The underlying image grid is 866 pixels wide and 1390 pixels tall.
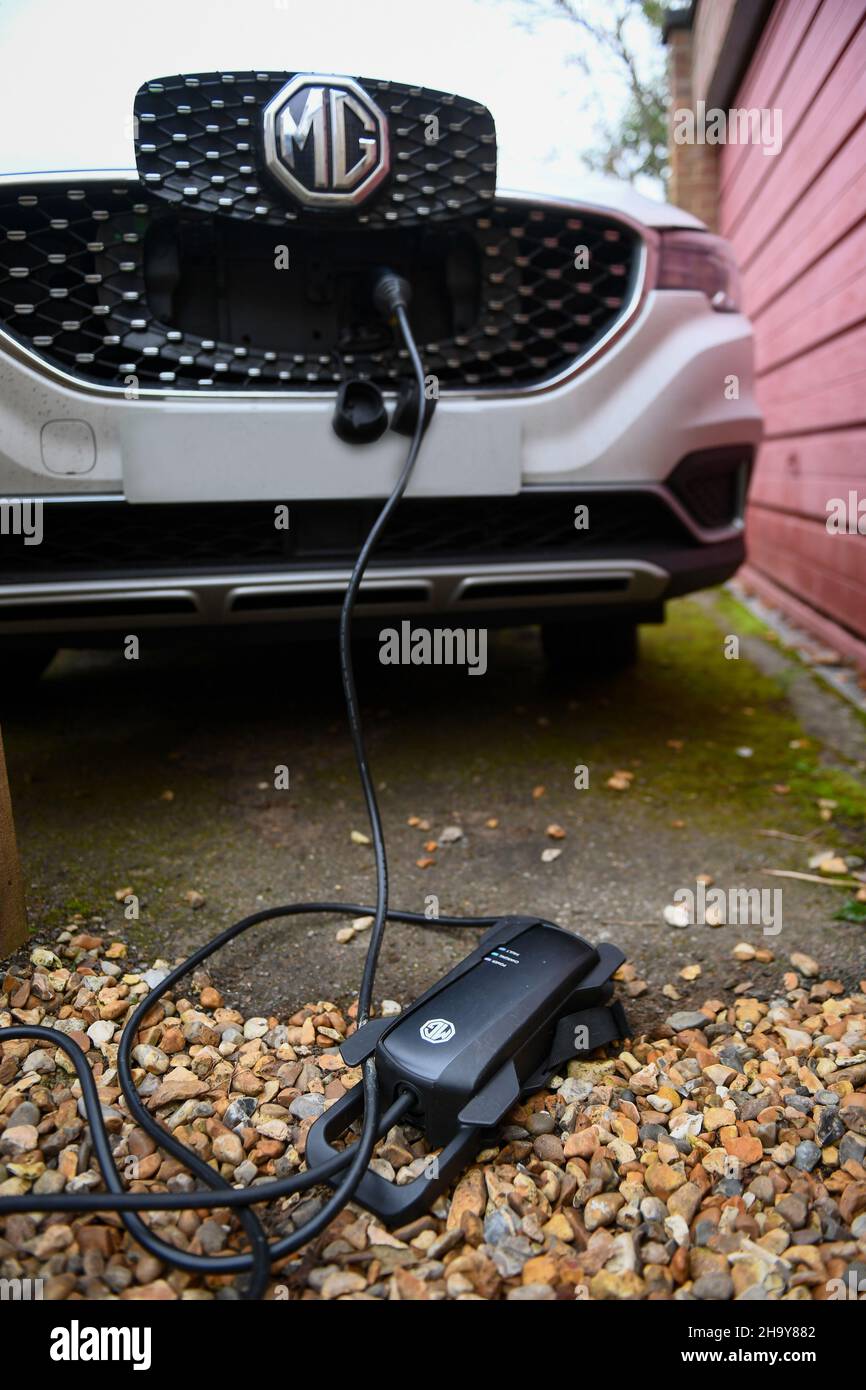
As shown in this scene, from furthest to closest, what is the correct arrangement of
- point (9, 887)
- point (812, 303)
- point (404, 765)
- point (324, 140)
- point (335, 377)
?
1. point (812, 303)
2. point (404, 765)
3. point (335, 377)
4. point (324, 140)
5. point (9, 887)

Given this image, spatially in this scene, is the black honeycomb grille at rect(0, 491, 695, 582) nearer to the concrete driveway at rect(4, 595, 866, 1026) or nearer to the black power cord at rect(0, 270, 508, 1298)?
the concrete driveway at rect(4, 595, 866, 1026)

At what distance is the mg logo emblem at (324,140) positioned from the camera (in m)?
1.49

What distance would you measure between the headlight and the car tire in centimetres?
84

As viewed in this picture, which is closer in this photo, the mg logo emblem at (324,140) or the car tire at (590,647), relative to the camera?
the mg logo emblem at (324,140)

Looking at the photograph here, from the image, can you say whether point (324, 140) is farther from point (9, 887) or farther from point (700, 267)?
point (9, 887)

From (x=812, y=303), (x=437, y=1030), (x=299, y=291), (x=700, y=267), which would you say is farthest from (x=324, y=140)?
(x=812, y=303)

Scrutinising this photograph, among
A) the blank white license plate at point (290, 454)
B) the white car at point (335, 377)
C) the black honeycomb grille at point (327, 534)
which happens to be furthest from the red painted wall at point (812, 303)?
the blank white license plate at point (290, 454)

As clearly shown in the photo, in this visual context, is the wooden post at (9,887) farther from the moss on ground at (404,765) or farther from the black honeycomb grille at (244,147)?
the black honeycomb grille at (244,147)

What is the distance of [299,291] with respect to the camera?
169cm

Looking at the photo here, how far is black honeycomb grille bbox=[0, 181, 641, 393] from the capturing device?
59.6 inches

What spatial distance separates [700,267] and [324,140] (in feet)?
2.52

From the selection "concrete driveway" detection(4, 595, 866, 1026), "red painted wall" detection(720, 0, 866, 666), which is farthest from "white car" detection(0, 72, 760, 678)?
"red painted wall" detection(720, 0, 866, 666)

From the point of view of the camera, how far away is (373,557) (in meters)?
1.69

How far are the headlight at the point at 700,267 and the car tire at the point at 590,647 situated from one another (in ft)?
2.75
